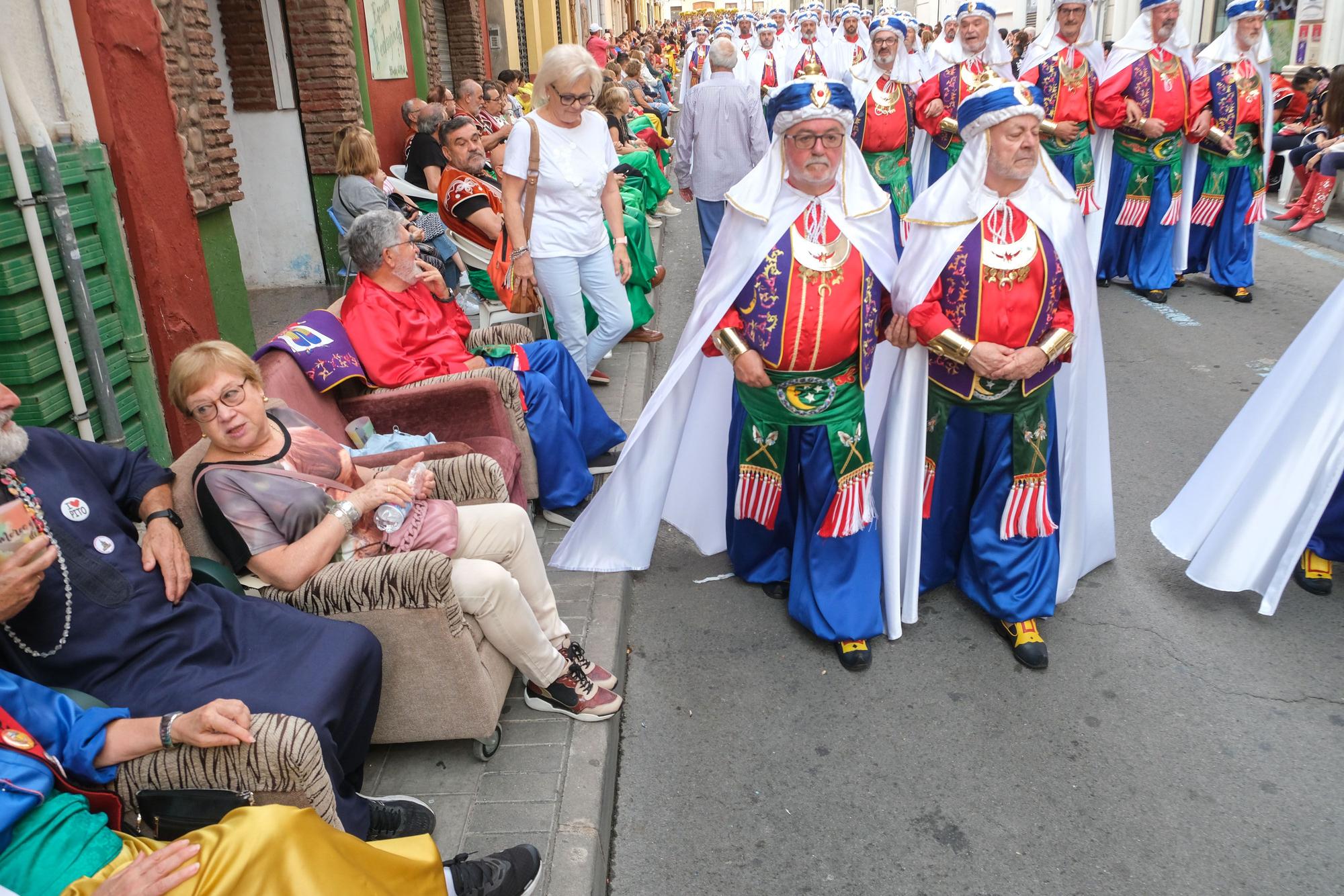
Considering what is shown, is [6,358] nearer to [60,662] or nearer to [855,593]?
[60,662]

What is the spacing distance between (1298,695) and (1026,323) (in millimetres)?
1519

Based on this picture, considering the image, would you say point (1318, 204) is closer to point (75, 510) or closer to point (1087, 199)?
point (1087, 199)

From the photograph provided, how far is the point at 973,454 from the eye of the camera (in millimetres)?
3553

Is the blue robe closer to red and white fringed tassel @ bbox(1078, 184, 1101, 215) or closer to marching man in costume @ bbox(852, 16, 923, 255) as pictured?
marching man in costume @ bbox(852, 16, 923, 255)

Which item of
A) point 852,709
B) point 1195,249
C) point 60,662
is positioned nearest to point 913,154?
point 1195,249

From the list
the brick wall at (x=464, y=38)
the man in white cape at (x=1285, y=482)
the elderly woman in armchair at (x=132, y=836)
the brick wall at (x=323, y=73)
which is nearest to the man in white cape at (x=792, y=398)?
the man in white cape at (x=1285, y=482)

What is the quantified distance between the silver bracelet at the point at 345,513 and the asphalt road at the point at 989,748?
1.12 metres

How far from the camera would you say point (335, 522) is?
9.34 feet

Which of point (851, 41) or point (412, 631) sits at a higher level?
point (851, 41)

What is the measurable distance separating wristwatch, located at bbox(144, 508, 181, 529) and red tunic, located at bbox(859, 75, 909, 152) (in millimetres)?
6764

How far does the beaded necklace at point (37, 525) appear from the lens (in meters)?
2.31

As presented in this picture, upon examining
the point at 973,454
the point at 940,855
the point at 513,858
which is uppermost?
the point at 973,454

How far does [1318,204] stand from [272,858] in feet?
37.1

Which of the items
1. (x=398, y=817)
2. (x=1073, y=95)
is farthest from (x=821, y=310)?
(x=1073, y=95)
